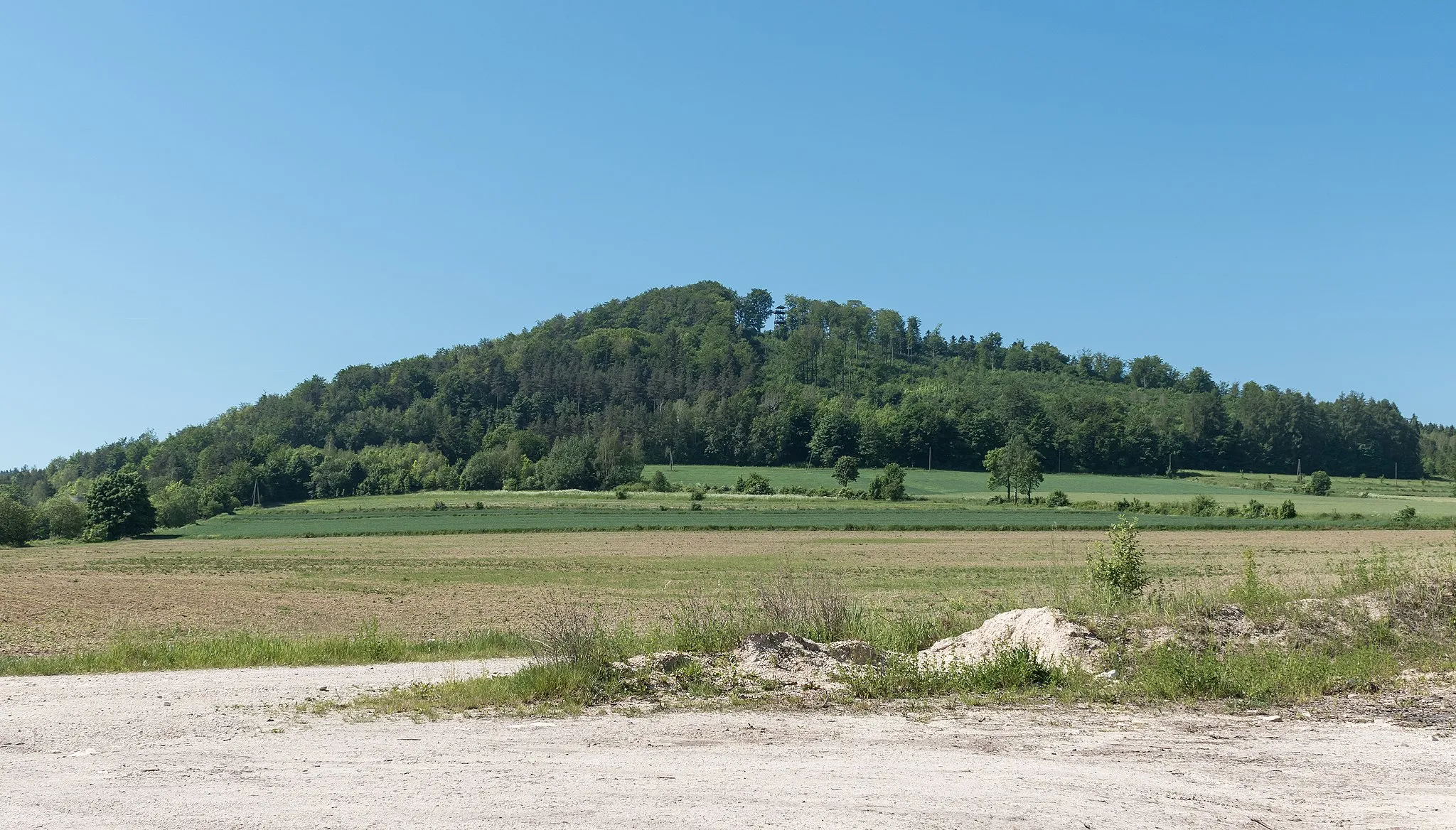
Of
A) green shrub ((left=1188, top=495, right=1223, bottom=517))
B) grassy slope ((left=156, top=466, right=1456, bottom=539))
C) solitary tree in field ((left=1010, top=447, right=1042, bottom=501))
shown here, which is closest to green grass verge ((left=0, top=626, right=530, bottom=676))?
grassy slope ((left=156, top=466, right=1456, bottom=539))

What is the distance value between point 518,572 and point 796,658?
39.9 m

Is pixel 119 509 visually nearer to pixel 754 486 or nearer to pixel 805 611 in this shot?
pixel 754 486

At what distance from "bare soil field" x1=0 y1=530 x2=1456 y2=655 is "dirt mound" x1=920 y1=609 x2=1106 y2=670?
307 cm

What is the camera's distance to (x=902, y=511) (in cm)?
10519

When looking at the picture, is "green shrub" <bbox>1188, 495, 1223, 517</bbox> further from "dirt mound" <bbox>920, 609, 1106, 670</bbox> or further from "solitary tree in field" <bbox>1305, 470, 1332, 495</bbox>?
"dirt mound" <bbox>920, 609, 1106, 670</bbox>

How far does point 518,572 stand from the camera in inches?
2056

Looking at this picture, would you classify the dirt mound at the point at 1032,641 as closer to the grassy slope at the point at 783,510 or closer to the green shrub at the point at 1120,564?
the green shrub at the point at 1120,564

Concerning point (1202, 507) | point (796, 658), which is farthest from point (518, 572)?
point (1202, 507)

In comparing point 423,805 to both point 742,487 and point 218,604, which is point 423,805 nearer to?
point 218,604

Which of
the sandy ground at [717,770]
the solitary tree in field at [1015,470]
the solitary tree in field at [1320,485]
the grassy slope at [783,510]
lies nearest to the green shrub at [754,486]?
the grassy slope at [783,510]

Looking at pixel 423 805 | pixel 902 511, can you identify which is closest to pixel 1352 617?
pixel 423 805

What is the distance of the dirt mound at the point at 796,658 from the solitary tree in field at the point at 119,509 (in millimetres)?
103035

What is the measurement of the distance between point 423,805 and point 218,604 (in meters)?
32.9

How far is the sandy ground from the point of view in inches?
304
